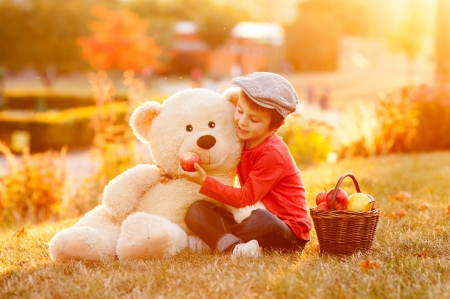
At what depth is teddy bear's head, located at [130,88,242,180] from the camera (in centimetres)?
389

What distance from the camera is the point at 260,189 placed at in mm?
3746

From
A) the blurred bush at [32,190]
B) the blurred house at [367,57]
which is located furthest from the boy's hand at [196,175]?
the blurred house at [367,57]

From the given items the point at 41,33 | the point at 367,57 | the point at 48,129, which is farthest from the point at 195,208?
the point at 367,57

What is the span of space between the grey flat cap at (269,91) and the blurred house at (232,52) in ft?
142

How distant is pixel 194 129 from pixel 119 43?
1268 inches

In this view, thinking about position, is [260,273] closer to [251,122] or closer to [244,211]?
[244,211]

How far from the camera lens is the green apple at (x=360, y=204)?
3.65 m

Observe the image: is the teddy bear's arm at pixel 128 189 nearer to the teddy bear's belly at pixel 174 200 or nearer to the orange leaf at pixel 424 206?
the teddy bear's belly at pixel 174 200

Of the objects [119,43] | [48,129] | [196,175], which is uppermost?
[119,43]

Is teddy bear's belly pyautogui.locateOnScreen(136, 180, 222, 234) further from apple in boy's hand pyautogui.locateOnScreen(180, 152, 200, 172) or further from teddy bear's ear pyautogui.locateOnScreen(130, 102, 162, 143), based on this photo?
teddy bear's ear pyautogui.locateOnScreen(130, 102, 162, 143)

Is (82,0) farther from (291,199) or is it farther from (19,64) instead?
(291,199)

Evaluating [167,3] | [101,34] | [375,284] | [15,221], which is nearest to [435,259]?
[375,284]

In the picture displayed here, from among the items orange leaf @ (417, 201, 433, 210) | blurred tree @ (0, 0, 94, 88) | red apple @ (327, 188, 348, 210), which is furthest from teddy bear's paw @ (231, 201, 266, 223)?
blurred tree @ (0, 0, 94, 88)

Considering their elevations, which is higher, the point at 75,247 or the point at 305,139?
the point at 75,247
